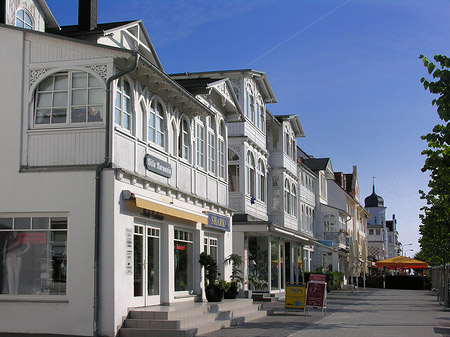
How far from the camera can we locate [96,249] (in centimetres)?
1424

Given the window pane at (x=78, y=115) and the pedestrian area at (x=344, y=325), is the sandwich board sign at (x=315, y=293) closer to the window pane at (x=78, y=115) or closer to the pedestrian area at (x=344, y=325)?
the pedestrian area at (x=344, y=325)

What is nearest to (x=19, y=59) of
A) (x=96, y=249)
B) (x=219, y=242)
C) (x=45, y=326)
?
(x=96, y=249)

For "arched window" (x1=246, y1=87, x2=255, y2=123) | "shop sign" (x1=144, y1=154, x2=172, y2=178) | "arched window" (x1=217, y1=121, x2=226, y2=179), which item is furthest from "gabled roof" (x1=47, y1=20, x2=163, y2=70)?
"arched window" (x1=246, y1=87, x2=255, y2=123)

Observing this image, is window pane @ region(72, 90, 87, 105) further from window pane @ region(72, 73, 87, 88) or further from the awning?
the awning

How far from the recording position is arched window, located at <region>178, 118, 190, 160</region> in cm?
1985

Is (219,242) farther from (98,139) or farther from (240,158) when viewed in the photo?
(98,139)

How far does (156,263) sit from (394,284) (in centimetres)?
4657

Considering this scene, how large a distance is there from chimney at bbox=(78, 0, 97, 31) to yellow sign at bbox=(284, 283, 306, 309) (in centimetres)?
1047

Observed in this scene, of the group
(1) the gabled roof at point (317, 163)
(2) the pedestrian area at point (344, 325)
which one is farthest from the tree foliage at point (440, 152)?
(1) the gabled roof at point (317, 163)

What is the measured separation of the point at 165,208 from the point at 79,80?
3.81 metres

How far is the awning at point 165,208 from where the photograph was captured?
14961 mm

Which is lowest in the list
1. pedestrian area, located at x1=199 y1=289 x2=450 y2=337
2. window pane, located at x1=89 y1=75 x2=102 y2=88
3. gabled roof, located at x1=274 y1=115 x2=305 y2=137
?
pedestrian area, located at x1=199 y1=289 x2=450 y2=337

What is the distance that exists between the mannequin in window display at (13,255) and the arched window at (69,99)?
2.71 meters

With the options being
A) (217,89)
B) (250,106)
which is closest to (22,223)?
(217,89)
